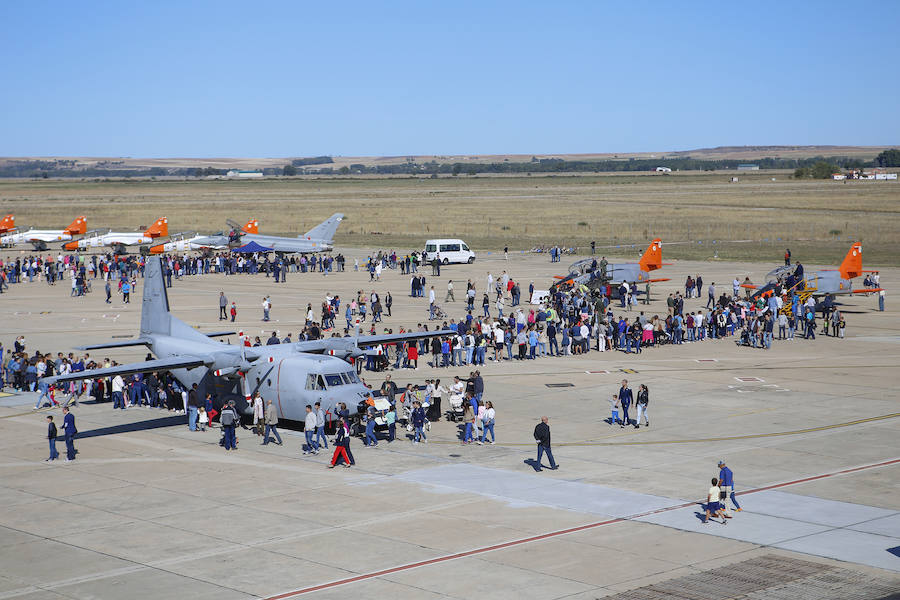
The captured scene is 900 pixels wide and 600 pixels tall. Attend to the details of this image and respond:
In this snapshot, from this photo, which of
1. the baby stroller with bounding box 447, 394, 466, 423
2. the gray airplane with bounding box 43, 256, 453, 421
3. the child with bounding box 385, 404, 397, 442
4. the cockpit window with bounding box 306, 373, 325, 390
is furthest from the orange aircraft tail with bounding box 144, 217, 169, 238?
the child with bounding box 385, 404, 397, 442

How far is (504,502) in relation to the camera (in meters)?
21.0

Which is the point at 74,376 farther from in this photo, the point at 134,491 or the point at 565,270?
the point at 565,270

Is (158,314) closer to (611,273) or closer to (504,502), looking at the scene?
(504,502)

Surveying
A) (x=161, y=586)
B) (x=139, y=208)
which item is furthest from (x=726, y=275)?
(x=139, y=208)

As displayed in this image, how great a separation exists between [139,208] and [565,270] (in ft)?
296

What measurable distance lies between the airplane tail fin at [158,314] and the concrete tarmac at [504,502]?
2704 mm

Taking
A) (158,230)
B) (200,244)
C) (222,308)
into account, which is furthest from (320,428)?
(158,230)

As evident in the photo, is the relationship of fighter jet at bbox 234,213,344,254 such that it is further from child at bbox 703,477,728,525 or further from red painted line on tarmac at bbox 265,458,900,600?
child at bbox 703,477,728,525

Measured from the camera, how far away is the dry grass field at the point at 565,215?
86812mm

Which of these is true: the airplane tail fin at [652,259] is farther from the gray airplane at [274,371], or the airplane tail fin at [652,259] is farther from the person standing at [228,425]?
the person standing at [228,425]

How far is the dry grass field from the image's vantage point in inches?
3418

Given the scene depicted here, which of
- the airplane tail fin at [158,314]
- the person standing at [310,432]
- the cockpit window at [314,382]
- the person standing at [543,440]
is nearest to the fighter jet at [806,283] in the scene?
the person standing at [543,440]

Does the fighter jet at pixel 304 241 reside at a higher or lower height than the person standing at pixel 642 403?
higher

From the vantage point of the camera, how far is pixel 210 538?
745 inches
